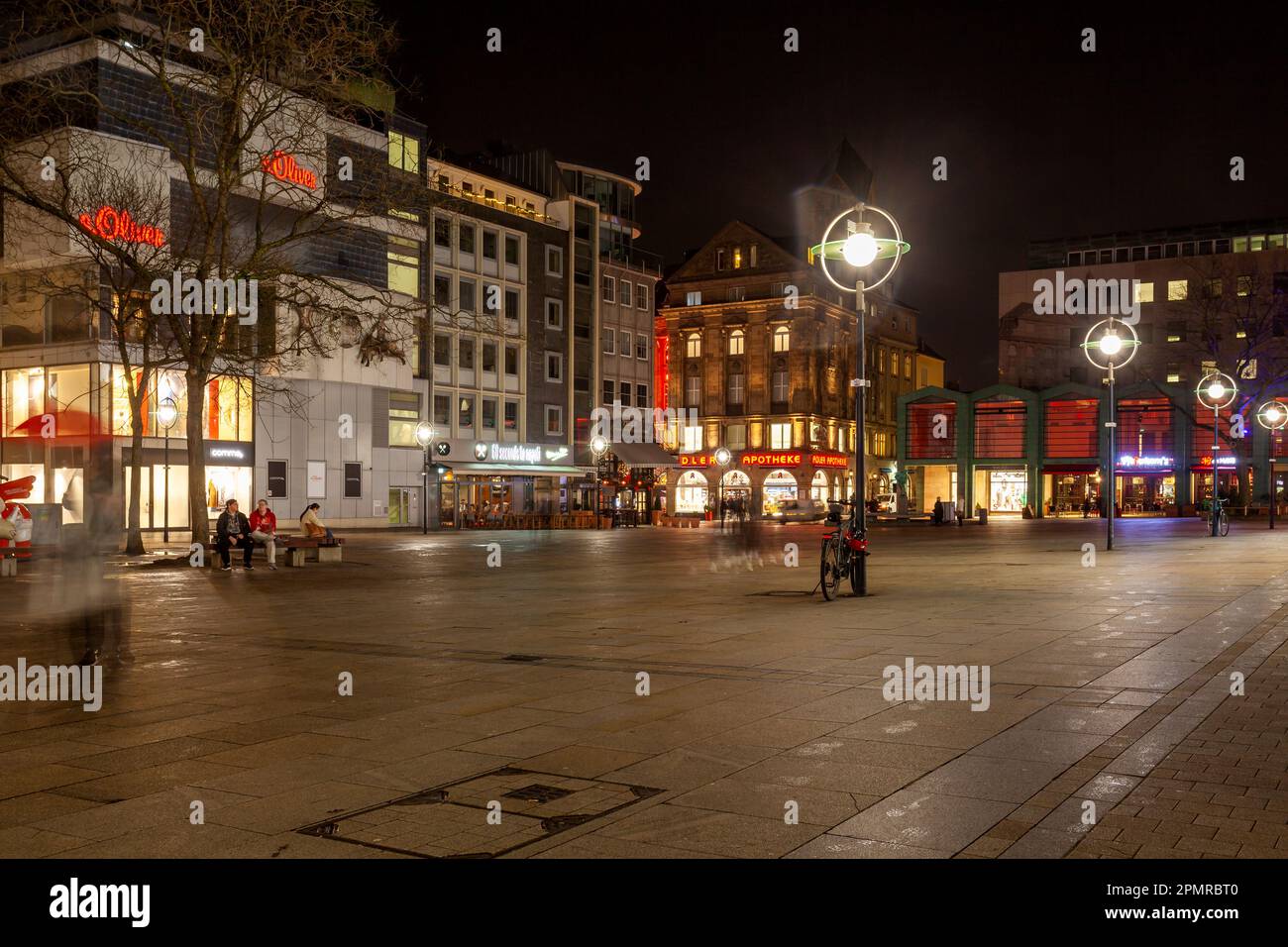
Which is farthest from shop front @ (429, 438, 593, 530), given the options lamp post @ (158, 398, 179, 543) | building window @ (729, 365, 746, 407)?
building window @ (729, 365, 746, 407)

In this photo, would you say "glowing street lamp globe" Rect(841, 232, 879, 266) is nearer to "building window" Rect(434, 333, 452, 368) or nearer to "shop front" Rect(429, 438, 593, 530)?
"shop front" Rect(429, 438, 593, 530)

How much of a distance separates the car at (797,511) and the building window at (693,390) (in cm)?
1482

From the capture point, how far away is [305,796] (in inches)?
257

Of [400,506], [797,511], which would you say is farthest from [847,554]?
[797,511]

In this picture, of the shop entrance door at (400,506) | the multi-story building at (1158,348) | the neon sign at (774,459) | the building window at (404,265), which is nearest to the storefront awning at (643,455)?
the neon sign at (774,459)

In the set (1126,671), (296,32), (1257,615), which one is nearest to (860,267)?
(1257,615)

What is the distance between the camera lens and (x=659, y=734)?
8.17 metres

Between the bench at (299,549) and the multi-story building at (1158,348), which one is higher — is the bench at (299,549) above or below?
below

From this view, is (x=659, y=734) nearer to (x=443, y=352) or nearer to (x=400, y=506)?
(x=400, y=506)

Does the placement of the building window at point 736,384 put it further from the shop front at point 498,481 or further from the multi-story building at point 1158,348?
the shop front at point 498,481

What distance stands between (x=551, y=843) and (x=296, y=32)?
2345cm

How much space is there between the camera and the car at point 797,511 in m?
70.1

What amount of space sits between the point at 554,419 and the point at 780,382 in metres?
24.8

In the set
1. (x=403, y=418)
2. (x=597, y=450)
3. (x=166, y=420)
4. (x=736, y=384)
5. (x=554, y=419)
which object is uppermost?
(x=736, y=384)
